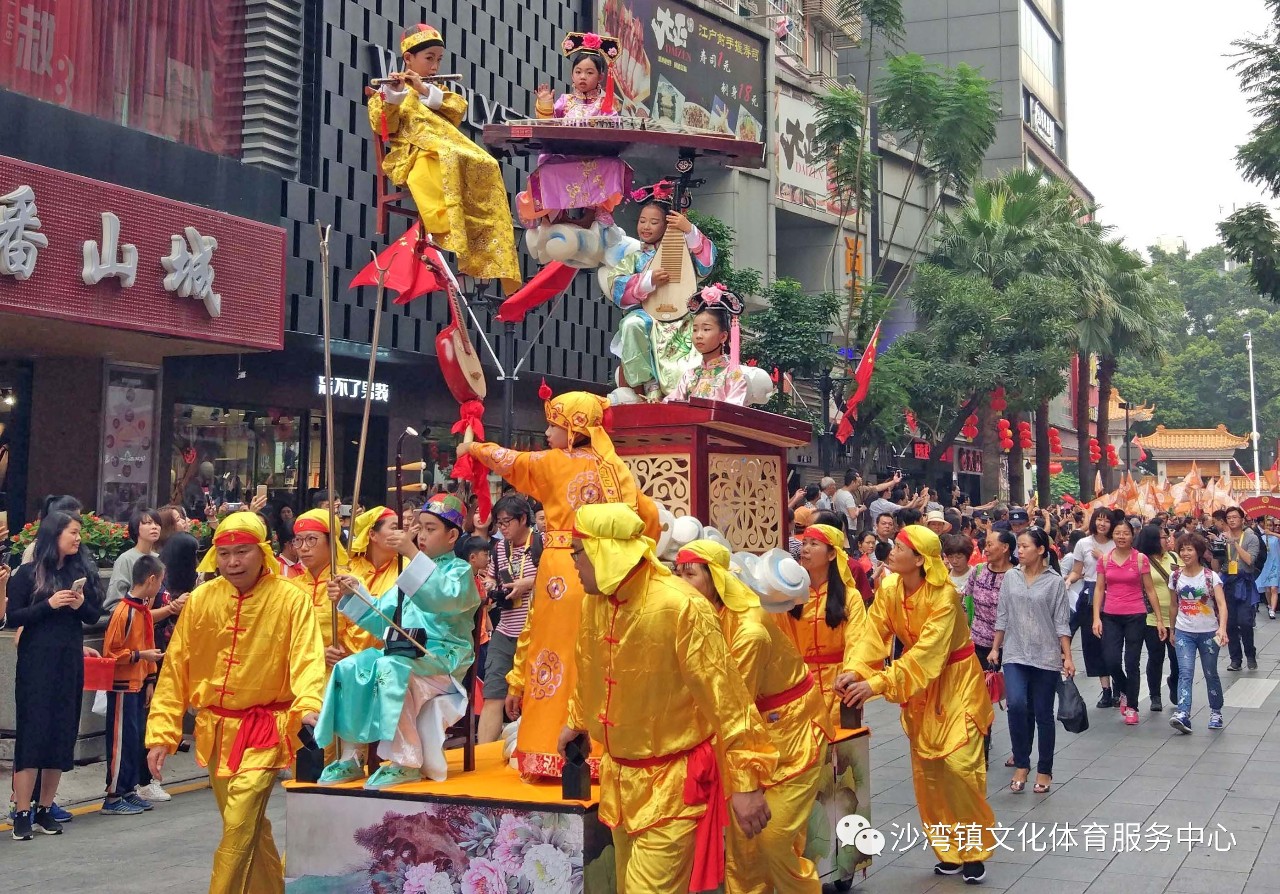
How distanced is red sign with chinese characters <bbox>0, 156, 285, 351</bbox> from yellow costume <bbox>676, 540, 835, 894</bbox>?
994 centimetres

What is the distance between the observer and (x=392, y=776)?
565 cm

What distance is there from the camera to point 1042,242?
31016 mm

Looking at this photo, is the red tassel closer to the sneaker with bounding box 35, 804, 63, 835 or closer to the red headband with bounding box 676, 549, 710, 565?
the red headband with bounding box 676, 549, 710, 565

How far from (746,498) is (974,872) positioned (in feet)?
7.47

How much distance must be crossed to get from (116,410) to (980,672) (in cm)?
1273

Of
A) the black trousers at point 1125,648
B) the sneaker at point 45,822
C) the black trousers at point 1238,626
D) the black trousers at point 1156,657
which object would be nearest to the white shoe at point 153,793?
the sneaker at point 45,822

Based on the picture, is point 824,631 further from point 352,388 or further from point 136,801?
point 352,388

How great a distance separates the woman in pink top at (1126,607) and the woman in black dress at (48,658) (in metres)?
8.51

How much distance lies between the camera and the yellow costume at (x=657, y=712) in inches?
→ 189

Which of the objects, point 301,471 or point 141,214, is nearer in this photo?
point 141,214

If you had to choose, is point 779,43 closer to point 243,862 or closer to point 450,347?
point 450,347

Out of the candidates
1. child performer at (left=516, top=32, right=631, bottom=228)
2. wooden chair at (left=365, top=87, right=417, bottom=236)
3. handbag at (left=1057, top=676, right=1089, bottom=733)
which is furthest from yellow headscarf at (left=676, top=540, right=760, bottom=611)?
handbag at (left=1057, top=676, right=1089, bottom=733)

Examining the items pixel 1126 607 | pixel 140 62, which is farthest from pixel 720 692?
pixel 140 62

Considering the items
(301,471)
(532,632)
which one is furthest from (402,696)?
(301,471)
